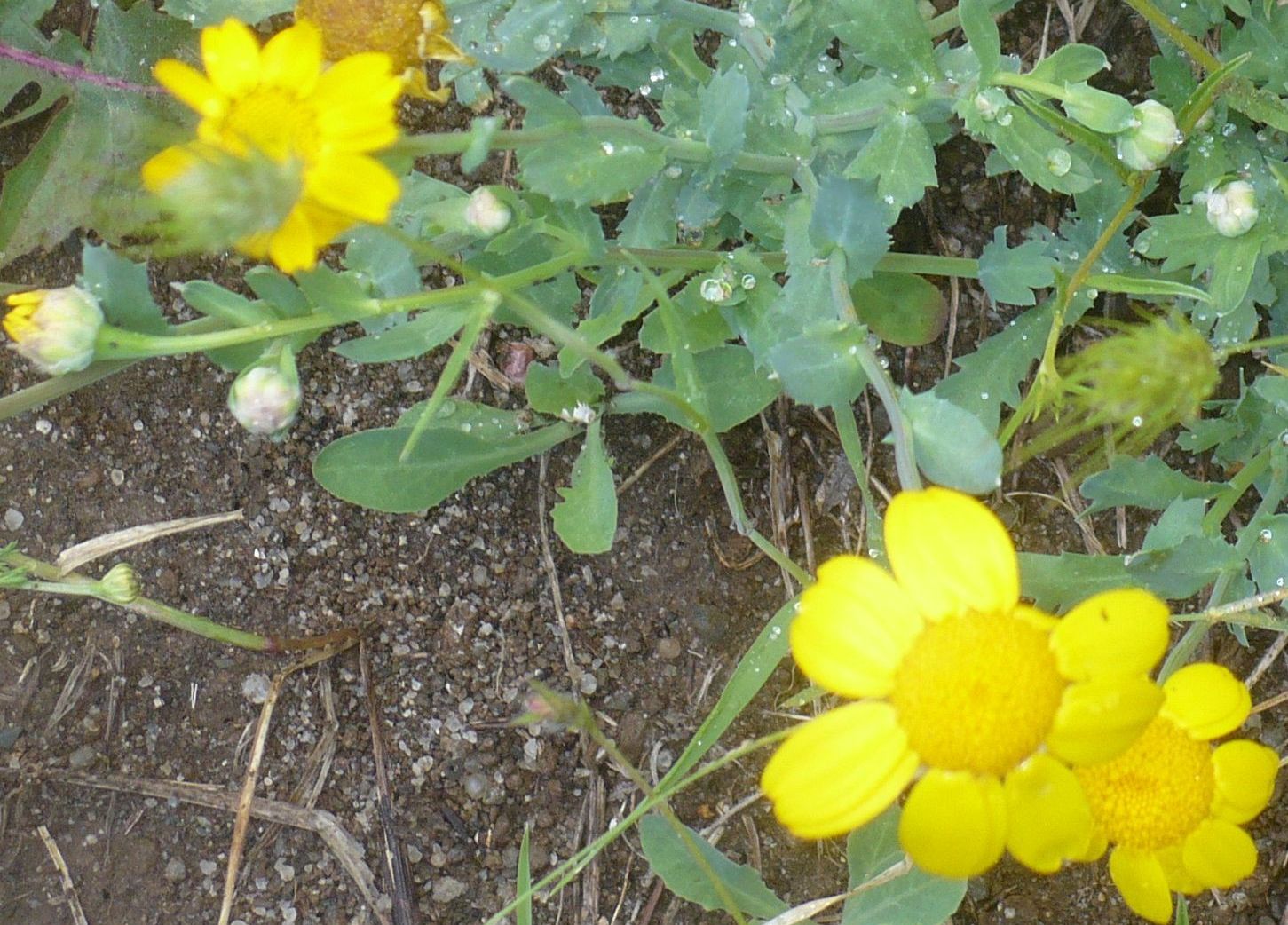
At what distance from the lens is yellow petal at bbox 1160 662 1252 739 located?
1519mm

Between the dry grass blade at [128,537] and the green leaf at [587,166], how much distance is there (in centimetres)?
99

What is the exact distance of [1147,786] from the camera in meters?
1.53

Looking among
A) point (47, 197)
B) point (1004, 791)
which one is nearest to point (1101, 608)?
point (1004, 791)

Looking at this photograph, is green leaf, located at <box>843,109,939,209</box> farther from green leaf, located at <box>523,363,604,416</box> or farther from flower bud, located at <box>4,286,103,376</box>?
flower bud, located at <box>4,286,103,376</box>

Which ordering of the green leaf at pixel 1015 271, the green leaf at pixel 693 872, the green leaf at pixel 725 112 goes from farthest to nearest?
the green leaf at pixel 1015 271 < the green leaf at pixel 693 872 < the green leaf at pixel 725 112

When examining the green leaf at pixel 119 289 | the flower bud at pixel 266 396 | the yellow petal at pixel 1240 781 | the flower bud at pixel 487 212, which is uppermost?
the flower bud at pixel 487 212

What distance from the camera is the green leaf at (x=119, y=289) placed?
4.80ft

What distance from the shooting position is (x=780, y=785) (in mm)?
1322

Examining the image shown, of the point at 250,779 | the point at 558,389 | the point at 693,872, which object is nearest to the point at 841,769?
the point at 693,872

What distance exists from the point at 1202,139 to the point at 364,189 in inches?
59.8

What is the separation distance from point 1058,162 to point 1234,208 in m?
0.28

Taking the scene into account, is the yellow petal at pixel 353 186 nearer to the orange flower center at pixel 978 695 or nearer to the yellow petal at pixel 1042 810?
the orange flower center at pixel 978 695

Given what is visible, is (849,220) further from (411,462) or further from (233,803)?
(233,803)

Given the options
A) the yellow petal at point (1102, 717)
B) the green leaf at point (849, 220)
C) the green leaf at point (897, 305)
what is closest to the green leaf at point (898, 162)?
the green leaf at point (849, 220)
